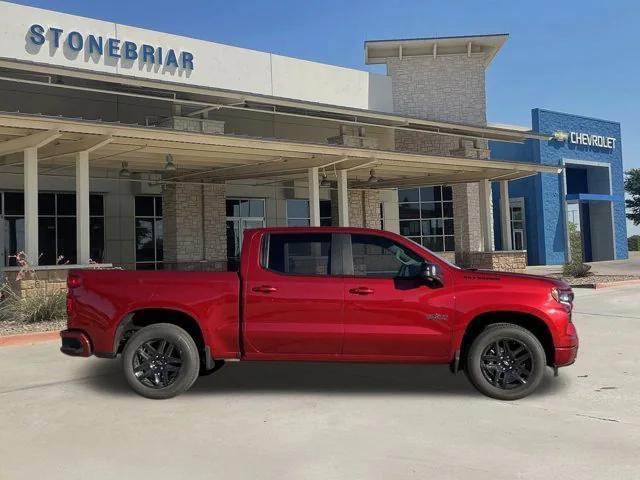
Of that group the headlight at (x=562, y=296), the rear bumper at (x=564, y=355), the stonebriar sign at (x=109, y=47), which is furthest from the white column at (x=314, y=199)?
the rear bumper at (x=564, y=355)

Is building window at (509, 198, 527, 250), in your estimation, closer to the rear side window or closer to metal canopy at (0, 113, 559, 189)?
metal canopy at (0, 113, 559, 189)

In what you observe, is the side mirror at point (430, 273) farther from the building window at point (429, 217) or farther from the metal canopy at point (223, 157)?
the building window at point (429, 217)

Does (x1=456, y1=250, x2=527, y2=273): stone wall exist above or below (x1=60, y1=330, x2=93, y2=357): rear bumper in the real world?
above

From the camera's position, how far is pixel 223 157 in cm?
1695

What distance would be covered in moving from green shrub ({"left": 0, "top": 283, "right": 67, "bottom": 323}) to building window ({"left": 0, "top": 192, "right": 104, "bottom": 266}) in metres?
6.43

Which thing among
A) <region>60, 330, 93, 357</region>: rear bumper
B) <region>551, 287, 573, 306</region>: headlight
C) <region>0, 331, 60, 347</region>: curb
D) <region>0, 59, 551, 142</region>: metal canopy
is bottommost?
<region>0, 331, 60, 347</region>: curb

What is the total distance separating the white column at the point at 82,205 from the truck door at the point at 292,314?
8.54 metres

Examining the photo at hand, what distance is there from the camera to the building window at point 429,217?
29.7 meters

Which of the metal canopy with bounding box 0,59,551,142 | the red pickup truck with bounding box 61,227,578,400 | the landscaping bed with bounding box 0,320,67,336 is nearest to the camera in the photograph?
the red pickup truck with bounding box 61,227,578,400

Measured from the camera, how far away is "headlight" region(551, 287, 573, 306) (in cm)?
631

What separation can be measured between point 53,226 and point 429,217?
57.9 ft

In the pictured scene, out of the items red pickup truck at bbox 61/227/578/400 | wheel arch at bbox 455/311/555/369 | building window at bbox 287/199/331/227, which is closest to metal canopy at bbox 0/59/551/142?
building window at bbox 287/199/331/227

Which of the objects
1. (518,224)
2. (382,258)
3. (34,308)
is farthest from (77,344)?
(518,224)

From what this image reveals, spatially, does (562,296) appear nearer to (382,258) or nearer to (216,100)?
(382,258)
